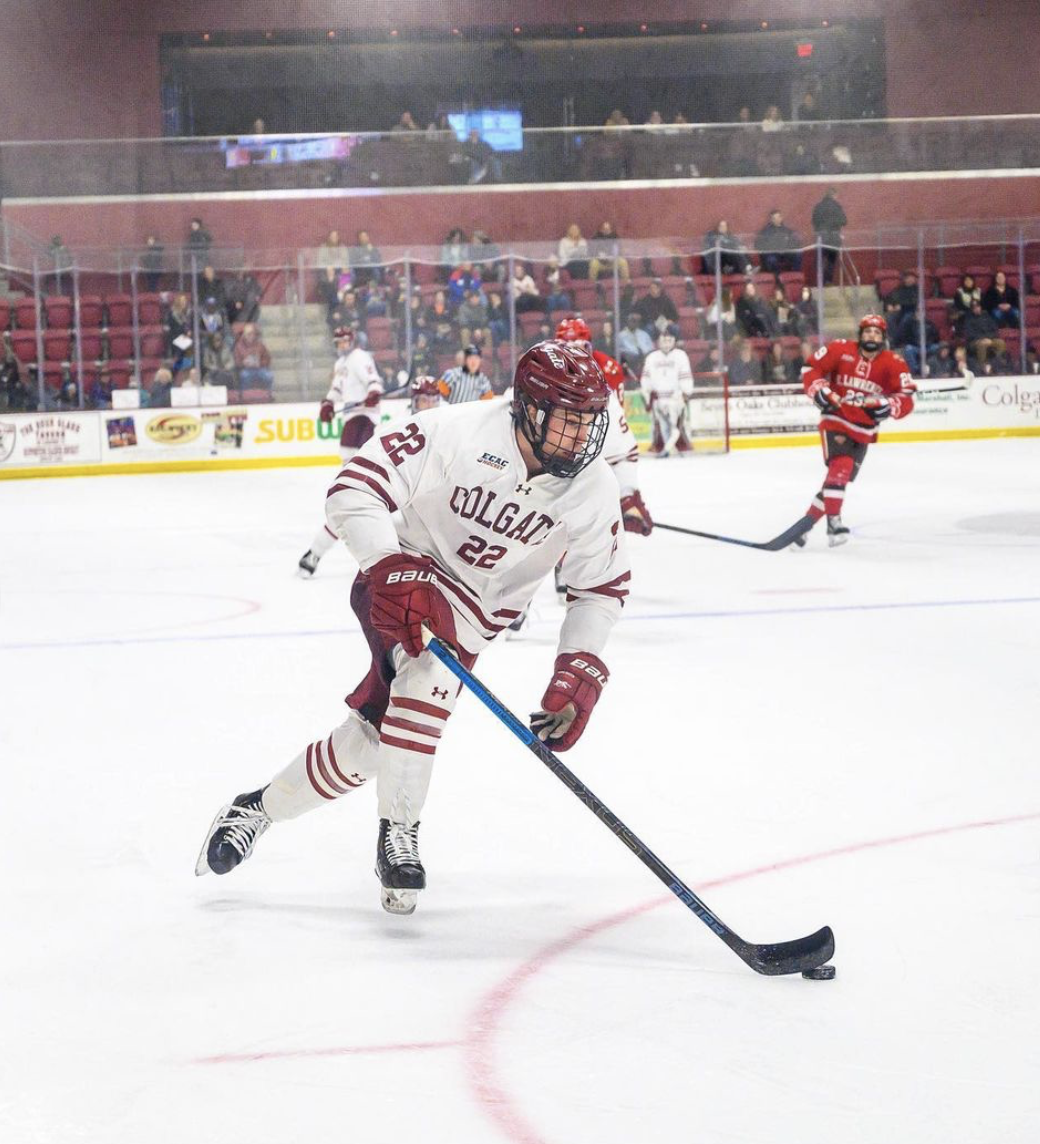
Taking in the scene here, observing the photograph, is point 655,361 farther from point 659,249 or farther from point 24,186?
point 24,186

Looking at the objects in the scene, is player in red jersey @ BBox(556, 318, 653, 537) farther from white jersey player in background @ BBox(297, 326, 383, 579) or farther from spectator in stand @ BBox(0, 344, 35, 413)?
spectator in stand @ BBox(0, 344, 35, 413)

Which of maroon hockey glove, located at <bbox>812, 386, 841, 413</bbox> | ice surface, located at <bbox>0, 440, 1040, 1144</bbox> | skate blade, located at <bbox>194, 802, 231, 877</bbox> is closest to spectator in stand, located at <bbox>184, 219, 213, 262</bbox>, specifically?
maroon hockey glove, located at <bbox>812, 386, 841, 413</bbox>

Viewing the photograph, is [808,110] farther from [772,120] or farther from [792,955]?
[792,955]

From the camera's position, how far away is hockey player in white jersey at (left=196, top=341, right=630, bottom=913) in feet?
8.30

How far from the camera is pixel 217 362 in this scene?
14984 mm

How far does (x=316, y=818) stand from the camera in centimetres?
334

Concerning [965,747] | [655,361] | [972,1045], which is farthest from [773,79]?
[972,1045]

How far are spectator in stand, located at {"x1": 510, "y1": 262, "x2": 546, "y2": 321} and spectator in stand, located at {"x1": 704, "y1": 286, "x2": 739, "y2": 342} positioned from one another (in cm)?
174

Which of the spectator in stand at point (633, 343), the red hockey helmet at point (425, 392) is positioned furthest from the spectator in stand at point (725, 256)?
the red hockey helmet at point (425, 392)

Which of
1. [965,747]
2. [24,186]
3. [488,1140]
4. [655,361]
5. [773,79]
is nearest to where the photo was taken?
[488,1140]

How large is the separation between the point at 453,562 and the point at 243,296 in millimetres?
12990

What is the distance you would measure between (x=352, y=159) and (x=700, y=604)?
1287 centimetres

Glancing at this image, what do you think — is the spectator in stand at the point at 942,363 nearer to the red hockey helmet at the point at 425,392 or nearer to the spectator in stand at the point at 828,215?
the spectator in stand at the point at 828,215

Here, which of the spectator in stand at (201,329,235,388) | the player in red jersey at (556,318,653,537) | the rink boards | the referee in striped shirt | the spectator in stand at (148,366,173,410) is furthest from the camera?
the spectator in stand at (201,329,235,388)
